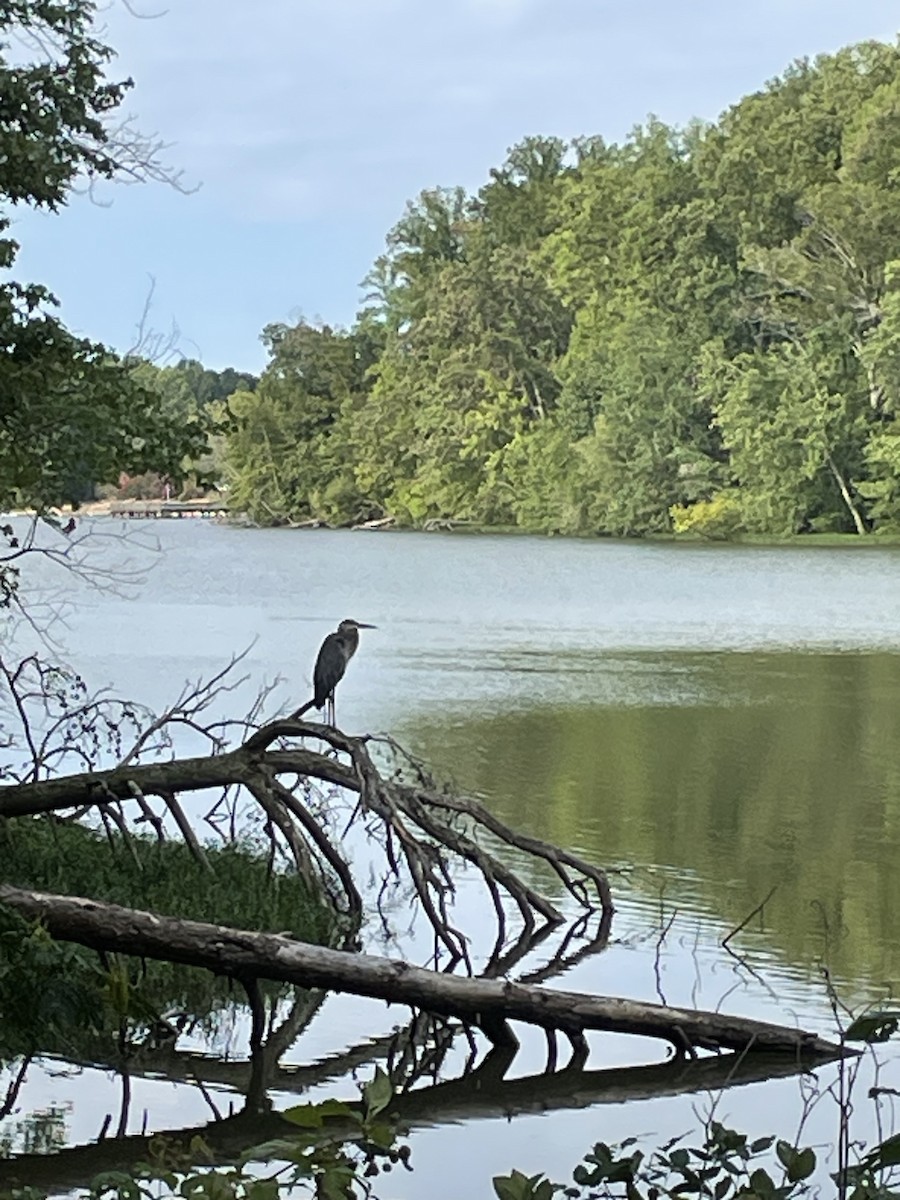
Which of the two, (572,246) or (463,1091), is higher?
(572,246)

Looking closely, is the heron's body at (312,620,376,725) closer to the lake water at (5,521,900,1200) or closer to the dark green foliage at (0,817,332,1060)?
the dark green foliage at (0,817,332,1060)

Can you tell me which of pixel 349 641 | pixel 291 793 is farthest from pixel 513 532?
pixel 291 793

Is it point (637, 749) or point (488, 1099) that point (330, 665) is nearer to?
point (488, 1099)

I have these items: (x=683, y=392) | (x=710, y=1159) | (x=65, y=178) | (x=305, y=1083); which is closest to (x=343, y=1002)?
(x=305, y=1083)

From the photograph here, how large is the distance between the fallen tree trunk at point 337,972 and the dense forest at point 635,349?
1874 inches

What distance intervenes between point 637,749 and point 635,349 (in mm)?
47769

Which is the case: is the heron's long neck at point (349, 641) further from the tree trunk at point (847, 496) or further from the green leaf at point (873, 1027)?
the tree trunk at point (847, 496)

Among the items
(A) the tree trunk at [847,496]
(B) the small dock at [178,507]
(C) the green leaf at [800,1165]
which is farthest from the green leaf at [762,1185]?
(B) the small dock at [178,507]

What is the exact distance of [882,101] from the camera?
195 feet

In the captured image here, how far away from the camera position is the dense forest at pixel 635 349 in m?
56.0

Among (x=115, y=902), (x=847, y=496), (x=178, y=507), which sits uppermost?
(x=847, y=496)

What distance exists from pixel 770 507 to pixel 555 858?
48.7m

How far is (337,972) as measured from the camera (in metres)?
6.18

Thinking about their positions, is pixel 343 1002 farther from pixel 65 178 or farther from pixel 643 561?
pixel 643 561
